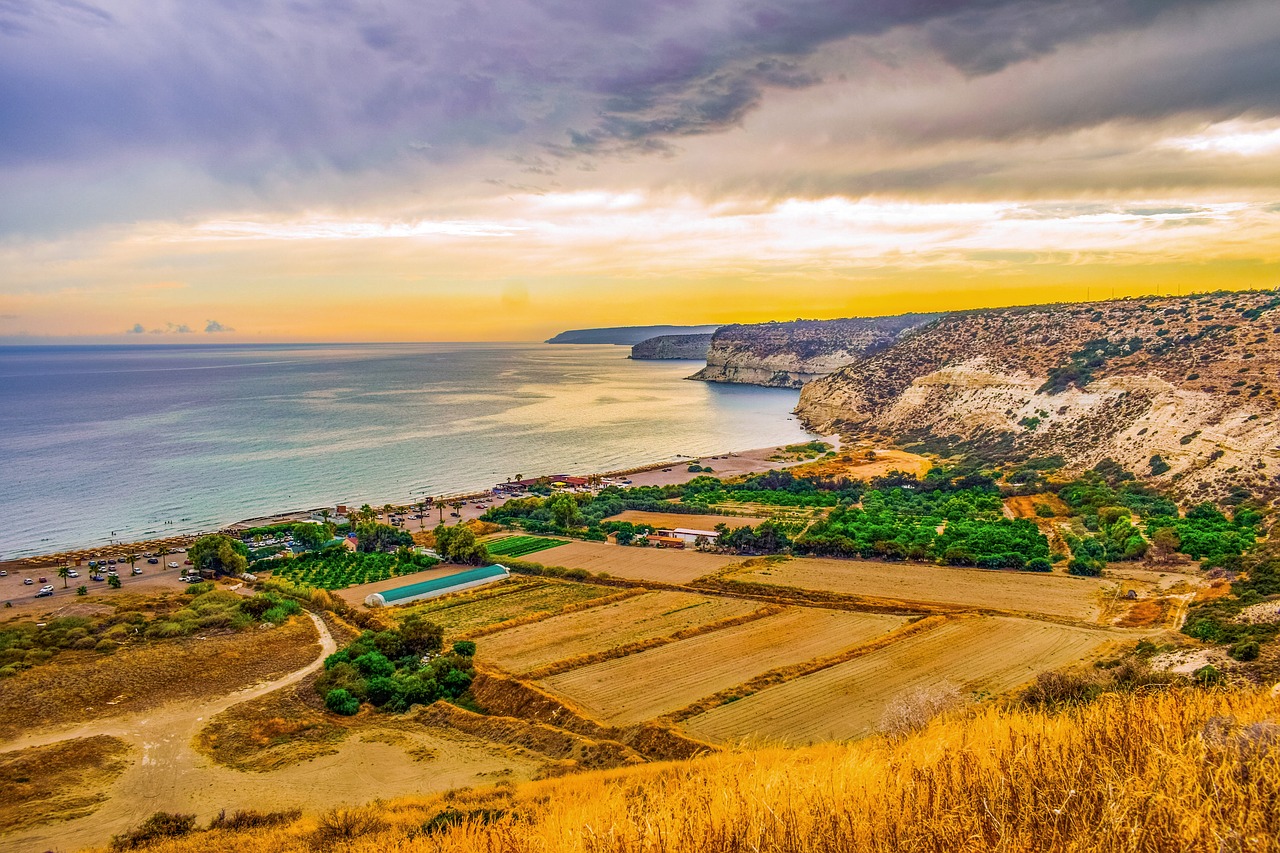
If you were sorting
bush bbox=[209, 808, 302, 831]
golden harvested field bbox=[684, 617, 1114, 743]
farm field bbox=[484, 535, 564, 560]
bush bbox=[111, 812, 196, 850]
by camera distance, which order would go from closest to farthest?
bush bbox=[111, 812, 196, 850] < bush bbox=[209, 808, 302, 831] < golden harvested field bbox=[684, 617, 1114, 743] < farm field bbox=[484, 535, 564, 560]

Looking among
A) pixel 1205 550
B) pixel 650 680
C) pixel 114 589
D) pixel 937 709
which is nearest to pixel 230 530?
pixel 114 589

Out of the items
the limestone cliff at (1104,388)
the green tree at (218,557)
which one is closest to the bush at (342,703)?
the green tree at (218,557)

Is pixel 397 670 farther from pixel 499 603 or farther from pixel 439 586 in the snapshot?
pixel 439 586

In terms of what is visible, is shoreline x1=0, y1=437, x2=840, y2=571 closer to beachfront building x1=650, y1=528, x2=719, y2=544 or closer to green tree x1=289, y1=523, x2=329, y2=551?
green tree x1=289, y1=523, x2=329, y2=551

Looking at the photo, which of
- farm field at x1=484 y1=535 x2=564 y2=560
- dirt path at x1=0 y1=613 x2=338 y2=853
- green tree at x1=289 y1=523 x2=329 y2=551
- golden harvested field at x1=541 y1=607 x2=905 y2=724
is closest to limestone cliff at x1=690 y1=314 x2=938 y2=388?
farm field at x1=484 y1=535 x2=564 y2=560

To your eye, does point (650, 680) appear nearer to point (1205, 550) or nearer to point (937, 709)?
point (937, 709)

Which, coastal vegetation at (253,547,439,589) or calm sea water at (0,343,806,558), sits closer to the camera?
coastal vegetation at (253,547,439,589)
